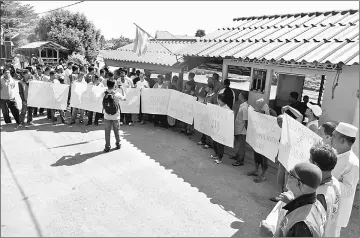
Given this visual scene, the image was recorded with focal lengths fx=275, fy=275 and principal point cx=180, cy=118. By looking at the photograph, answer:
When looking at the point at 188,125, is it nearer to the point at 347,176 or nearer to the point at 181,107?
the point at 181,107

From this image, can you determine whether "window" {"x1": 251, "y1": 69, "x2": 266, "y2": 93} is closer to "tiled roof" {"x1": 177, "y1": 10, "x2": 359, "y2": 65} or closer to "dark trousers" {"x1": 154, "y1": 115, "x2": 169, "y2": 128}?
"tiled roof" {"x1": 177, "y1": 10, "x2": 359, "y2": 65}

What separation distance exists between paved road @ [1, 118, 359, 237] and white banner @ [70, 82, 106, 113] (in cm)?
147

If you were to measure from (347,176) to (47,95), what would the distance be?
27.2 feet

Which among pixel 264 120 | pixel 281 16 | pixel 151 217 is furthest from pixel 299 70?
pixel 151 217

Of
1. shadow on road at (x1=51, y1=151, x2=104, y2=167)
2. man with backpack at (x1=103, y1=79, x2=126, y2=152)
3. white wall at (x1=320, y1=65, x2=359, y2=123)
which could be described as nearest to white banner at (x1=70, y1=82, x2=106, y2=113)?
man with backpack at (x1=103, y1=79, x2=126, y2=152)

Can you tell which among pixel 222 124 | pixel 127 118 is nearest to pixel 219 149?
pixel 222 124

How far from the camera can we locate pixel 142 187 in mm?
5234

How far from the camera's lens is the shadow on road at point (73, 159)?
6.01 metres

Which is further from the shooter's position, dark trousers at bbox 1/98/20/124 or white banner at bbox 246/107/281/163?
dark trousers at bbox 1/98/20/124

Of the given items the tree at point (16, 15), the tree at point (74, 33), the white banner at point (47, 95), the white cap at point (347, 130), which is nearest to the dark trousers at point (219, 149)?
the white cap at point (347, 130)

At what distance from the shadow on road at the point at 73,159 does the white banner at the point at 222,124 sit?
2.99m

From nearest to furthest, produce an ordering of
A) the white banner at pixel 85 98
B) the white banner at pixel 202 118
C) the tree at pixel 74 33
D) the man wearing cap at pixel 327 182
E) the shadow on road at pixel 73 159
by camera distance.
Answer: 1. the man wearing cap at pixel 327 182
2. the shadow on road at pixel 73 159
3. the white banner at pixel 202 118
4. the white banner at pixel 85 98
5. the tree at pixel 74 33

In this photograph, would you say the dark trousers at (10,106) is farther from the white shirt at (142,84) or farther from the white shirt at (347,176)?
the white shirt at (347,176)

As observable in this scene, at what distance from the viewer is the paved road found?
4020 mm
